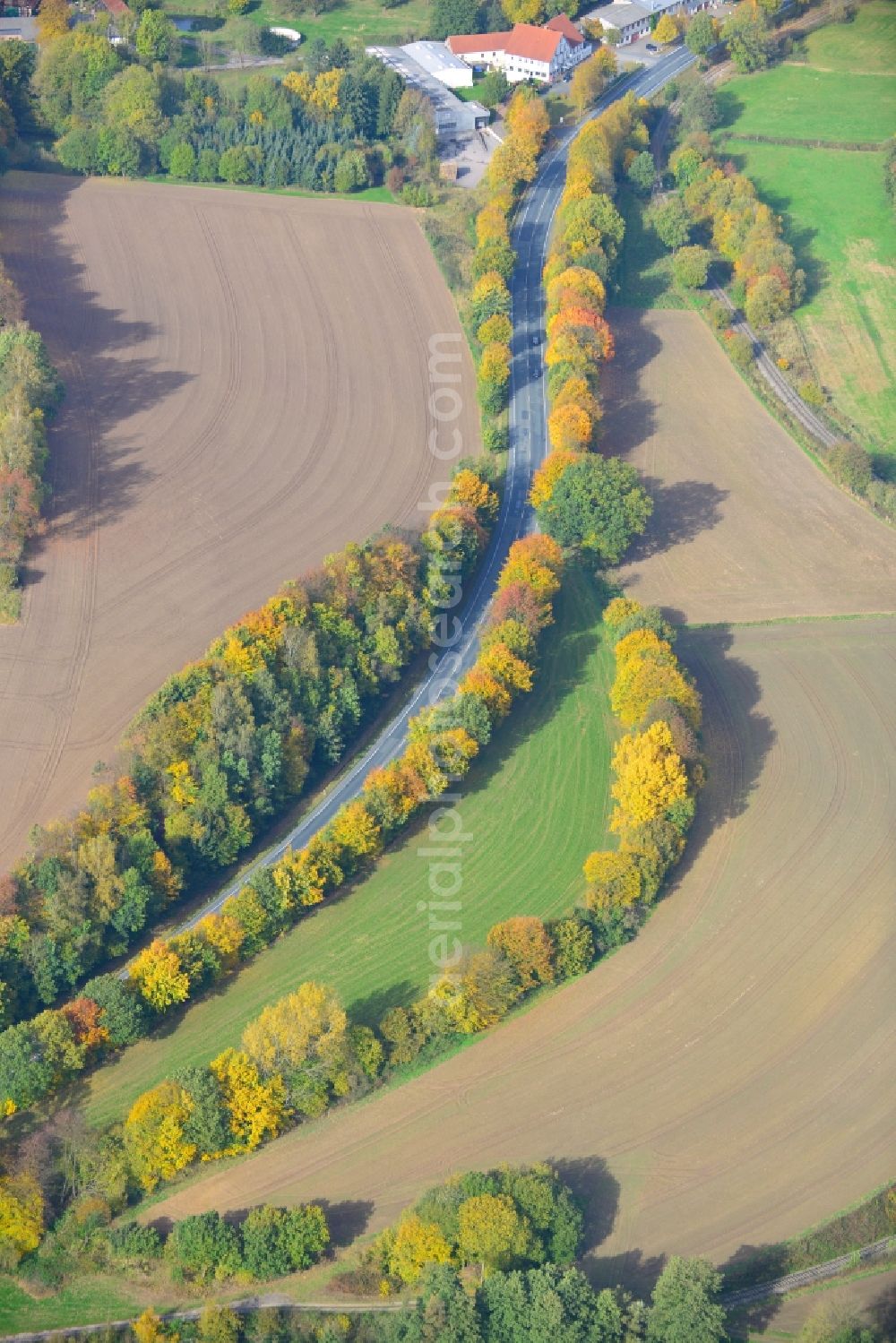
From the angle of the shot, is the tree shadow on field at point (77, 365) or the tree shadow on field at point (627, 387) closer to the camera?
the tree shadow on field at point (77, 365)

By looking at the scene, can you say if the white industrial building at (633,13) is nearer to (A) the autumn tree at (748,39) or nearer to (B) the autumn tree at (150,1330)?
(A) the autumn tree at (748,39)

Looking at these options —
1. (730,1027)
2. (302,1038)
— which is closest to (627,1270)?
(730,1027)

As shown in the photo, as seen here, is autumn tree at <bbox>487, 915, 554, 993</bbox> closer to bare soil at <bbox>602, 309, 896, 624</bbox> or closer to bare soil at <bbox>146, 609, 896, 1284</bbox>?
bare soil at <bbox>146, 609, 896, 1284</bbox>

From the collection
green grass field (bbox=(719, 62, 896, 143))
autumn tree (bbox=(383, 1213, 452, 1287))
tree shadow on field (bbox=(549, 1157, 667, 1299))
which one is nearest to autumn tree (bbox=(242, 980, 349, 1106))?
autumn tree (bbox=(383, 1213, 452, 1287))

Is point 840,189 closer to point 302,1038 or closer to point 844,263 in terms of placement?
point 844,263

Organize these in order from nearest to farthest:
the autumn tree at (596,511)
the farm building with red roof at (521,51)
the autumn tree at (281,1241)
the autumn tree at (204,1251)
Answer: the autumn tree at (204,1251) → the autumn tree at (281,1241) → the autumn tree at (596,511) → the farm building with red roof at (521,51)

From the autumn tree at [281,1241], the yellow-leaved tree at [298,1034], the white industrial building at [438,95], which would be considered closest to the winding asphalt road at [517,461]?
the white industrial building at [438,95]
